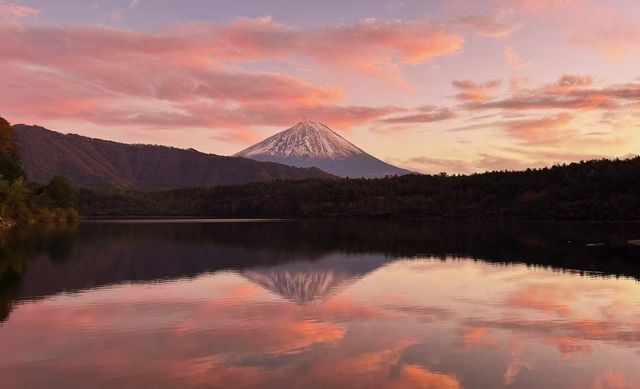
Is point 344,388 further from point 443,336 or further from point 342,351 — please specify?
point 443,336

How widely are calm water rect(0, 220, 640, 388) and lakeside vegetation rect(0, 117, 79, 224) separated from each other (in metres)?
57.5

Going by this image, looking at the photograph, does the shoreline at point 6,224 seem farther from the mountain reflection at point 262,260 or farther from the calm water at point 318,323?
the calm water at point 318,323

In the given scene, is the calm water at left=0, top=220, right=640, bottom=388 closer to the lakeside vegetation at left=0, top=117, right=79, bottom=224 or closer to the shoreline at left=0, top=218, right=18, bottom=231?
the shoreline at left=0, top=218, right=18, bottom=231

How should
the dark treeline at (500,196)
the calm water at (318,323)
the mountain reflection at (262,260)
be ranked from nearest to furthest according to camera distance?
1. the calm water at (318,323)
2. the mountain reflection at (262,260)
3. the dark treeline at (500,196)

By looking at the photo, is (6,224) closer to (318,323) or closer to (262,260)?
(262,260)

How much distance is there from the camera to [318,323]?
21.6 meters

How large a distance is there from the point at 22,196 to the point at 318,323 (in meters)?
90.9

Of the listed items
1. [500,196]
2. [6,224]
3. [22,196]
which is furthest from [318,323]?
[500,196]

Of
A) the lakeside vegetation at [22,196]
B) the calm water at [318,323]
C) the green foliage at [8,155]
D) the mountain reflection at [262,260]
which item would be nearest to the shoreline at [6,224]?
the lakeside vegetation at [22,196]

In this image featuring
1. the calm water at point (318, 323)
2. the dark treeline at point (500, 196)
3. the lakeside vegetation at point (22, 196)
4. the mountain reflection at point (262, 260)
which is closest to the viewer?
the calm water at point (318, 323)

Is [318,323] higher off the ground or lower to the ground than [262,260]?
lower

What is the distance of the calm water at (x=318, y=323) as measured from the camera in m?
14.9

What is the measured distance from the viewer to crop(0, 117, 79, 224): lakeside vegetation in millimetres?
93250

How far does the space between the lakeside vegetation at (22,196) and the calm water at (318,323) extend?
57537mm
